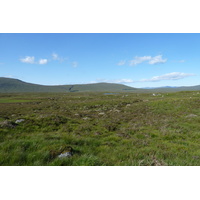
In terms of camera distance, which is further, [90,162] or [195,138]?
[195,138]

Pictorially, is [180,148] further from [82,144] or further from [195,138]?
[82,144]

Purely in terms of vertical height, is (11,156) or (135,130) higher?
(11,156)

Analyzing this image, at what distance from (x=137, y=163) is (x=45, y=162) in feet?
10.9

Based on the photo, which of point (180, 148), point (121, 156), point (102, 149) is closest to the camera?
point (121, 156)

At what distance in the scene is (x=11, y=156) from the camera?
14.8 ft

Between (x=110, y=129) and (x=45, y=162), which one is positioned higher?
(x=45, y=162)

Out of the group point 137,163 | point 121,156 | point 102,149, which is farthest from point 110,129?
point 137,163

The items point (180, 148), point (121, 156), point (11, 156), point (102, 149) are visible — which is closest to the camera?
point (11, 156)

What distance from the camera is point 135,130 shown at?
33.5 feet

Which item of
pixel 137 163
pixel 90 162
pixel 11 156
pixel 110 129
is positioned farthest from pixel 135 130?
pixel 11 156

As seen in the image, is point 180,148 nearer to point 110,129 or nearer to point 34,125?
point 110,129

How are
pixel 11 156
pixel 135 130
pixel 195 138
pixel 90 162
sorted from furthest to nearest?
pixel 135 130 < pixel 195 138 < pixel 11 156 < pixel 90 162

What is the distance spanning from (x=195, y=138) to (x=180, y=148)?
315 centimetres

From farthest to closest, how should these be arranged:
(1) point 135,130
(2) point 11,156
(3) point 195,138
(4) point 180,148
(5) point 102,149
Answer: (1) point 135,130 < (3) point 195,138 < (4) point 180,148 < (5) point 102,149 < (2) point 11,156
